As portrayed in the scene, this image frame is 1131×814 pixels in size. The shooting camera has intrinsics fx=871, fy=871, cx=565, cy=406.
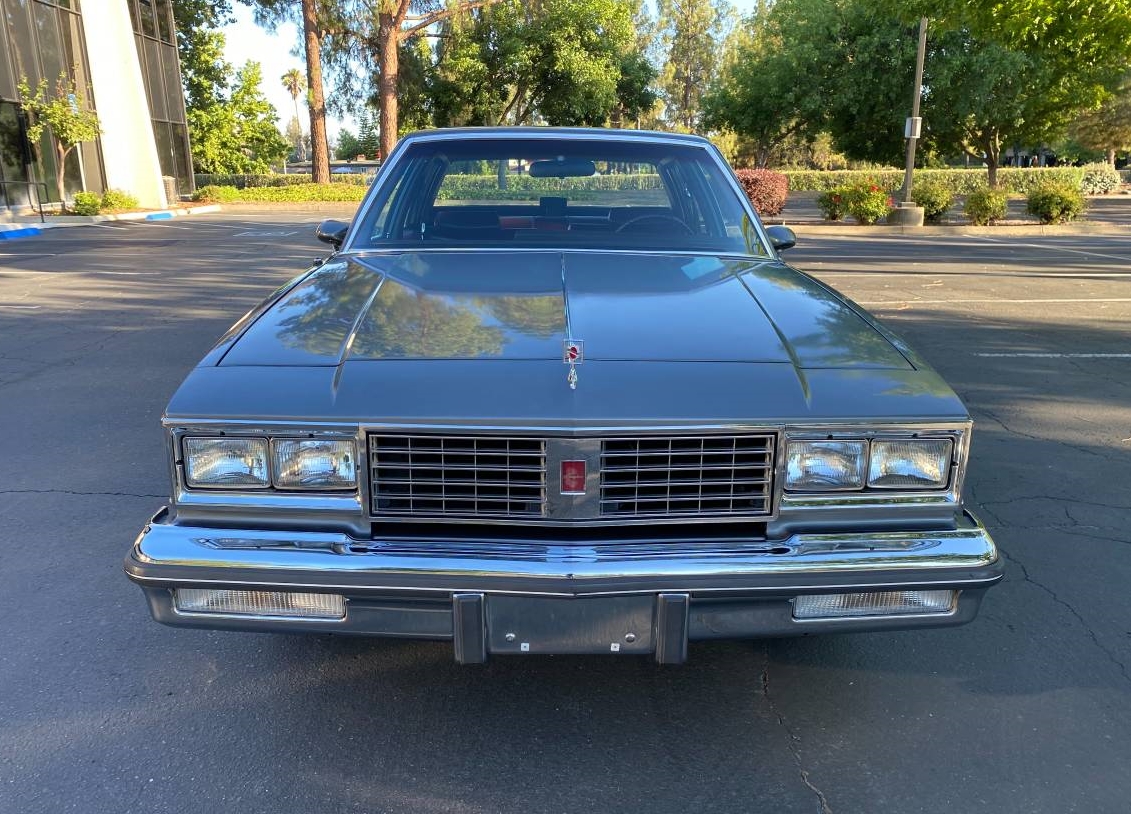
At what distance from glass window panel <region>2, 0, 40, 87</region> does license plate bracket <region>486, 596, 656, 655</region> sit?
24.9m

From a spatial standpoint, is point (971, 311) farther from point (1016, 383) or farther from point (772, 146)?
point (772, 146)

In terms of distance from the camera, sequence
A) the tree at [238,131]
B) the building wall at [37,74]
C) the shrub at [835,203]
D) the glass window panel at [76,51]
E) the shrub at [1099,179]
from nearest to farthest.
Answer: the shrub at [835,203] < the building wall at [37,74] < the glass window panel at [76,51] < the tree at [238,131] < the shrub at [1099,179]

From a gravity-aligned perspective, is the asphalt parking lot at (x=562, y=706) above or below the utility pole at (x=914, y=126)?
below

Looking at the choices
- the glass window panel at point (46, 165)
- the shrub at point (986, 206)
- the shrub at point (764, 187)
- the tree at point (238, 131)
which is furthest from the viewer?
the tree at point (238, 131)

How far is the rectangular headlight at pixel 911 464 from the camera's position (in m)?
2.16

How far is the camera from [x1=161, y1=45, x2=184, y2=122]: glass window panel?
94.1 ft

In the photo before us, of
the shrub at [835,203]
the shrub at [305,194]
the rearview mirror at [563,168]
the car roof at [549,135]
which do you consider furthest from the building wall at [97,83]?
the rearview mirror at [563,168]

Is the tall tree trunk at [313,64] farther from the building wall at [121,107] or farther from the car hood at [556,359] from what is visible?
the car hood at [556,359]

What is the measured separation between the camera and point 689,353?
2.26m

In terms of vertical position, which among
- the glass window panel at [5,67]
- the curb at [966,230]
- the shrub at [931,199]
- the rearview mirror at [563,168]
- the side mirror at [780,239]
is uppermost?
the glass window panel at [5,67]

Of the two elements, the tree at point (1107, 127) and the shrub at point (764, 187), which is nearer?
the shrub at point (764, 187)

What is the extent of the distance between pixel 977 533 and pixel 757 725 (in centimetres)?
80

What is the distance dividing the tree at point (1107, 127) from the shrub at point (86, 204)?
48652 millimetres

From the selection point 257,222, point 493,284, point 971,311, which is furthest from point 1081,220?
point 493,284
